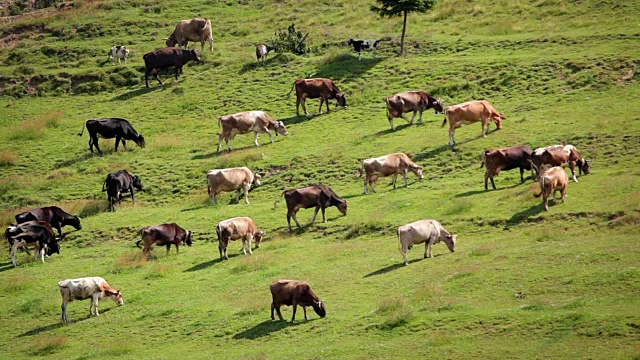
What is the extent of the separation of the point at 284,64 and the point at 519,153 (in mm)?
23370

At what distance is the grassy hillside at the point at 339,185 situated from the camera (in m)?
26.8

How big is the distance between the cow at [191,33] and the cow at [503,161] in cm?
2912

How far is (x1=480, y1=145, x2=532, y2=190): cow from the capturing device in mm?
38125

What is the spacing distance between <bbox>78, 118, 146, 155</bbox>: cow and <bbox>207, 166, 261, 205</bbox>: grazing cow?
9.85m

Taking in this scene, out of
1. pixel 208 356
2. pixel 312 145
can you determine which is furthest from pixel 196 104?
pixel 208 356

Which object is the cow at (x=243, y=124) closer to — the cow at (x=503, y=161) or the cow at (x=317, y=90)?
the cow at (x=317, y=90)

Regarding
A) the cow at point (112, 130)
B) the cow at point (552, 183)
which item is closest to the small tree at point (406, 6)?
the cow at point (112, 130)

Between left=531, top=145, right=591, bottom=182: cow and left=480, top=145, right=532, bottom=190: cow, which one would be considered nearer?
left=531, top=145, right=591, bottom=182: cow

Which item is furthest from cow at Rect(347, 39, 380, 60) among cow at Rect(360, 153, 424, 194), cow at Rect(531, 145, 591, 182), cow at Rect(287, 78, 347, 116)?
cow at Rect(531, 145, 591, 182)

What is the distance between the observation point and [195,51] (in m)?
60.9

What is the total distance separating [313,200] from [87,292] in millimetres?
9452

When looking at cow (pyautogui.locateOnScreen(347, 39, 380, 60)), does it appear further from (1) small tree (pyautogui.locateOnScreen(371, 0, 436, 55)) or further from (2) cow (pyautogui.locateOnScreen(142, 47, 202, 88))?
(2) cow (pyautogui.locateOnScreen(142, 47, 202, 88))

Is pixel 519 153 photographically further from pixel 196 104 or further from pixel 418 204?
pixel 196 104

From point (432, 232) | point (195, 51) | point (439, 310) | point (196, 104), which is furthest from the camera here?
point (195, 51)
